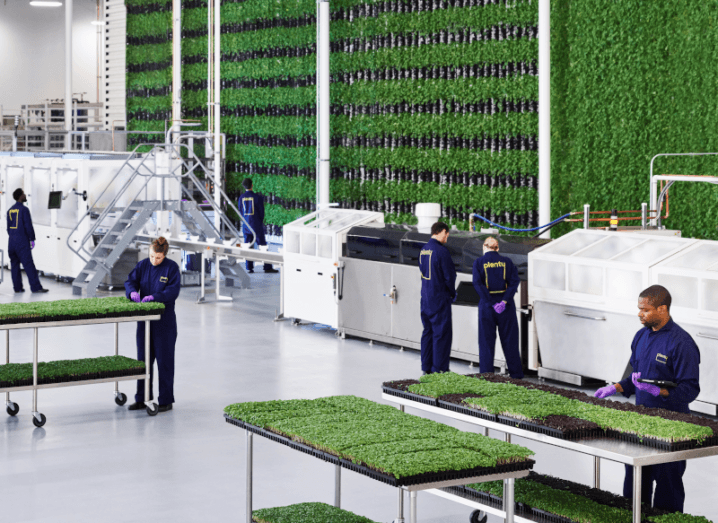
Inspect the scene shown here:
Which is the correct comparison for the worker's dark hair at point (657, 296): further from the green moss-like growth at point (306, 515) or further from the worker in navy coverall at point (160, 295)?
the worker in navy coverall at point (160, 295)

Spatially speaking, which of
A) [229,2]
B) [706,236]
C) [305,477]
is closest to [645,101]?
[706,236]

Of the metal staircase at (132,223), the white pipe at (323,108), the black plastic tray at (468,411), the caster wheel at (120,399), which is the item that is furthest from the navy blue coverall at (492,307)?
the metal staircase at (132,223)

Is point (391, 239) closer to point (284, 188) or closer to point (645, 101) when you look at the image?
point (645, 101)

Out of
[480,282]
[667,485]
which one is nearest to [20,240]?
[480,282]

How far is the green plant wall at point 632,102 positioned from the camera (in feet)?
34.4

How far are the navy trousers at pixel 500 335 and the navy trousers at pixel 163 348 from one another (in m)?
2.83

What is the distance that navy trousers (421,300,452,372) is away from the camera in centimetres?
925

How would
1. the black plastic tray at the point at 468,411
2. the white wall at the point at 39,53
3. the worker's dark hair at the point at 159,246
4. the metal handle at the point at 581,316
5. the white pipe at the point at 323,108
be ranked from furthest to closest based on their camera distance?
1. the white wall at the point at 39,53
2. the white pipe at the point at 323,108
3. the metal handle at the point at 581,316
4. the worker's dark hair at the point at 159,246
5. the black plastic tray at the point at 468,411

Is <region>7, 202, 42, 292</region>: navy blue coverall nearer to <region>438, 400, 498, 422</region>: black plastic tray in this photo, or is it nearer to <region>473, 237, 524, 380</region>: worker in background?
<region>473, 237, 524, 380</region>: worker in background

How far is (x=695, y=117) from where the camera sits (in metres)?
A: 10.6

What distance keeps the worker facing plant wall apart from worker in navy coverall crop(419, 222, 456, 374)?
12.2 ft

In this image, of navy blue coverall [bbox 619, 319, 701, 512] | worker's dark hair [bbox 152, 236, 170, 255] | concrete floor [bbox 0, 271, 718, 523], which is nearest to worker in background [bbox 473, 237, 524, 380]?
concrete floor [bbox 0, 271, 718, 523]

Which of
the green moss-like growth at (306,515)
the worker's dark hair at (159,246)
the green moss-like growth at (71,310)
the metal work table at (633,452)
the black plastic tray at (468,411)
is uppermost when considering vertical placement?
the worker's dark hair at (159,246)

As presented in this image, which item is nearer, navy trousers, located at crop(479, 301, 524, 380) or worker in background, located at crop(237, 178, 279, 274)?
navy trousers, located at crop(479, 301, 524, 380)
